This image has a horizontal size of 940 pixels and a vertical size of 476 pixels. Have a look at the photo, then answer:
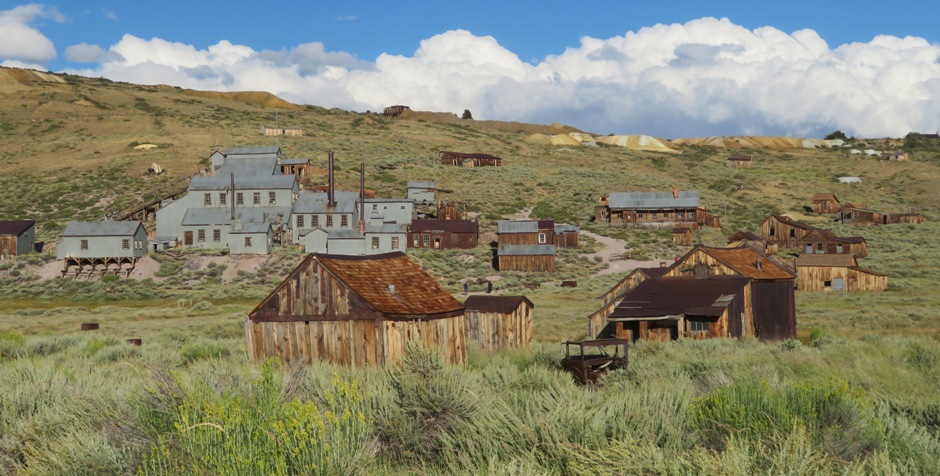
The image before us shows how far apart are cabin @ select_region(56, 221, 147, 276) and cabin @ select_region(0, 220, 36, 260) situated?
4.30 metres

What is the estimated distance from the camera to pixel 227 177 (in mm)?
77562

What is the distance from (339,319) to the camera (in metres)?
16.9

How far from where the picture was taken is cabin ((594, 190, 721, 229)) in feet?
285

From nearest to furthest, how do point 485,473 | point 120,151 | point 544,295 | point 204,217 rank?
point 485,473 < point 544,295 < point 204,217 < point 120,151

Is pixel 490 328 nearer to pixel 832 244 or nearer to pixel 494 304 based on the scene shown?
pixel 494 304

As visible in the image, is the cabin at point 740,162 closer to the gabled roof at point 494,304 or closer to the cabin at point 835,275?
the cabin at point 835,275

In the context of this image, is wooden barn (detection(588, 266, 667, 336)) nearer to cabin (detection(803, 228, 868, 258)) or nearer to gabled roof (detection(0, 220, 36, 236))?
cabin (detection(803, 228, 868, 258))

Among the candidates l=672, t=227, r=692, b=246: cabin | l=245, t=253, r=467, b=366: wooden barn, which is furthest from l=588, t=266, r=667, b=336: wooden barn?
l=672, t=227, r=692, b=246: cabin

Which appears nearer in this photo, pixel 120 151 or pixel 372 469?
pixel 372 469

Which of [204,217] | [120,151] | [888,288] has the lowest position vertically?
[888,288]

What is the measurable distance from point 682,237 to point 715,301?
52510mm

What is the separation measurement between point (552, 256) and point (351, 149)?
193 feet

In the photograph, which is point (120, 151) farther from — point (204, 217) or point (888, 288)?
point (888, 288)

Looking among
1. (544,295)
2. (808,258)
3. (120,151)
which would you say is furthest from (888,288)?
(120,151)
